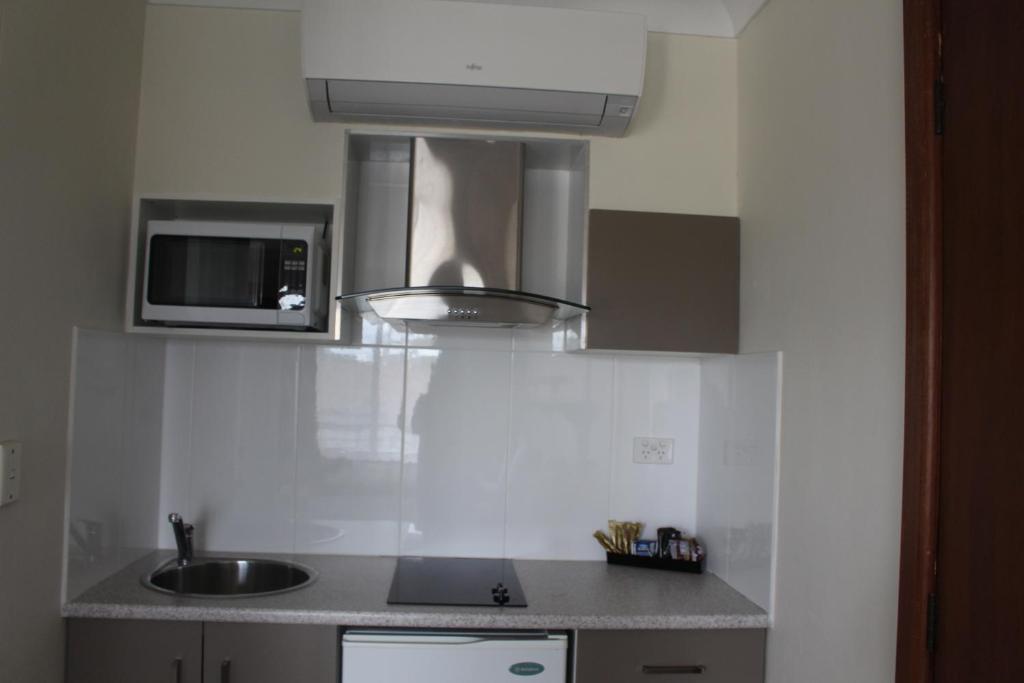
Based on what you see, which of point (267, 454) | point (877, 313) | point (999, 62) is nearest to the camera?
point (999, 62)

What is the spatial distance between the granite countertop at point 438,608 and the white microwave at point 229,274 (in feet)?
2.30

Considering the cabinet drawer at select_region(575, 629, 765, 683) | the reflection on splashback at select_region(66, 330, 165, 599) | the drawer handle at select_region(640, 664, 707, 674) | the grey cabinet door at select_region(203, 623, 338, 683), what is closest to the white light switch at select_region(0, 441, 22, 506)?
the reflection on splashback at select_region(66, 330, 165, 599)

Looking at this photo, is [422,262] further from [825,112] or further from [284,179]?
[825,112]

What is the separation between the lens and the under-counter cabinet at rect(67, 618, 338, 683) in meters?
1.92

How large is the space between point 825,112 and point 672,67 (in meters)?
0.66

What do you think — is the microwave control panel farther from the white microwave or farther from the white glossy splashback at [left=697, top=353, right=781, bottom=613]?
the white glossy splashback at [left=697, top=353, right=781, bottom=613]

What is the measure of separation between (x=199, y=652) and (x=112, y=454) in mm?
585

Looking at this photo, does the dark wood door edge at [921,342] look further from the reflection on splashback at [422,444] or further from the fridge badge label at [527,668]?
the reflection on splashback at [422,444]

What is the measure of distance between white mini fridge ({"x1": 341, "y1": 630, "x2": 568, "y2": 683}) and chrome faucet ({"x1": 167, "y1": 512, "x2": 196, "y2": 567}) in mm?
651

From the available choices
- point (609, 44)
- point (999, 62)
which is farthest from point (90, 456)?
point (999, 62)

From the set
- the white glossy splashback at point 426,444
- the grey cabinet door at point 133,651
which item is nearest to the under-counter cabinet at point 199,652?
the grey cabinet door at point 133,651

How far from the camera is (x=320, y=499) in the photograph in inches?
97.8

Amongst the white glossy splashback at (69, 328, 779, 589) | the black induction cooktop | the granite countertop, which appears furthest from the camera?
the white glossy splashback at (69, 328, 779, 589)

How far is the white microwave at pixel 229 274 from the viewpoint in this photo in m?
2.12
